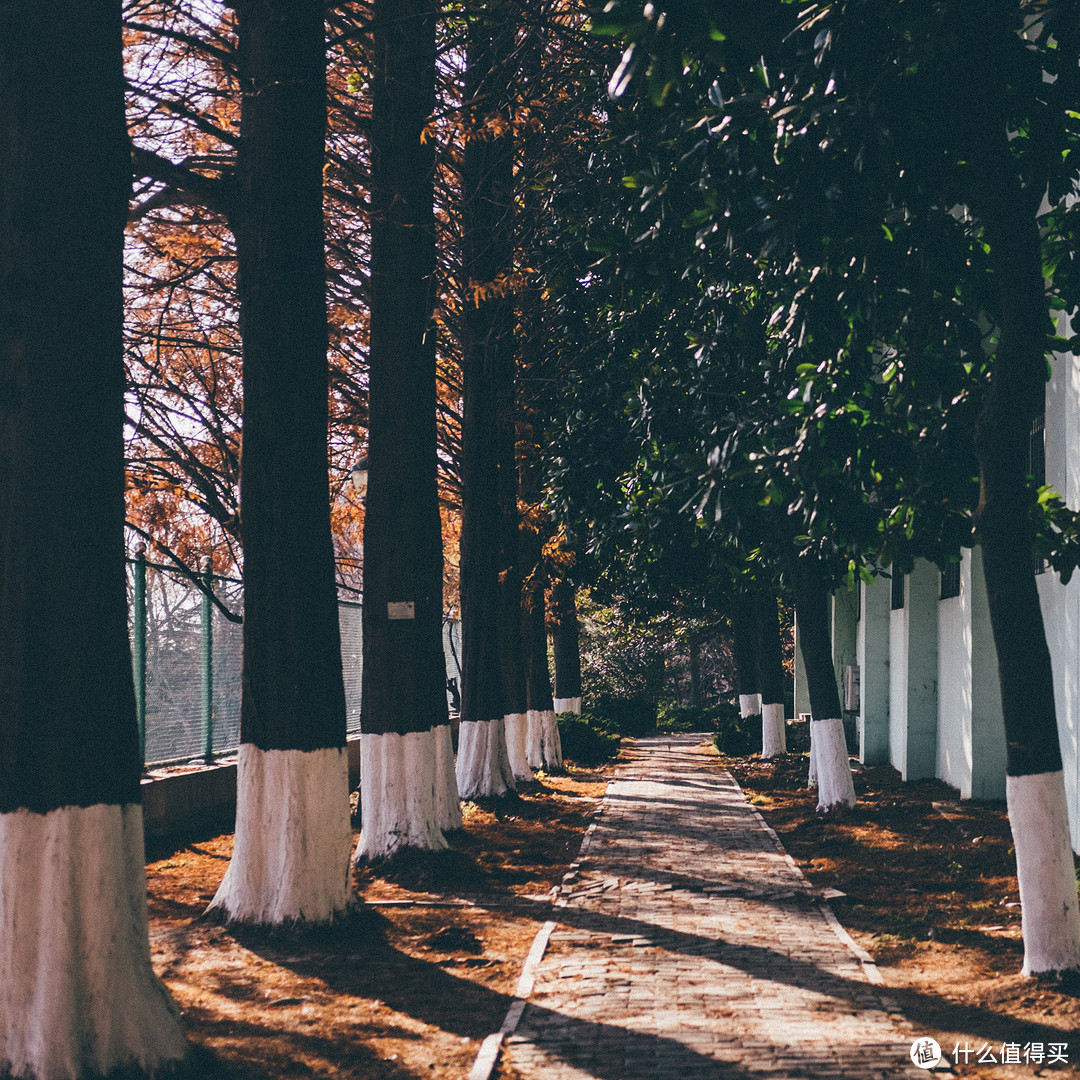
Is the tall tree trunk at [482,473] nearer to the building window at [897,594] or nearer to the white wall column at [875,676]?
the building window at [897,594]

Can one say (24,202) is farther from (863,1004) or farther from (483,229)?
(483,229)

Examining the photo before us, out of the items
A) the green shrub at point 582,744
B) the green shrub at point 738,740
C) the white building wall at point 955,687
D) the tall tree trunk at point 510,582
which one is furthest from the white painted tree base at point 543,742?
the white building wall at point 955,687

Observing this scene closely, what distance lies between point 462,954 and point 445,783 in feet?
14.3

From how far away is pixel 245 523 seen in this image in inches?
323

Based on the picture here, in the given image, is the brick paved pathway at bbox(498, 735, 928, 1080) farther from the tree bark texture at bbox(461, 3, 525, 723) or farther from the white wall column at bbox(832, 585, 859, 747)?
the white wall column at bbox(832, 585, 859, 747)

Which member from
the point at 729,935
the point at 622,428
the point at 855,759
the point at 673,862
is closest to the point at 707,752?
the point at 855,759

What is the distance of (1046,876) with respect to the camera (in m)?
6.32

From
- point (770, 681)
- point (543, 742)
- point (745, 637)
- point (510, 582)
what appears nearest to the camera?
point (510, 582)

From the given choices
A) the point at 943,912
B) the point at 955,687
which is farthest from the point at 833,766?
the point at 943,912

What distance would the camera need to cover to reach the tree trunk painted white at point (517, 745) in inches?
755

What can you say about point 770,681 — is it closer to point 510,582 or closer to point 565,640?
point 565,640

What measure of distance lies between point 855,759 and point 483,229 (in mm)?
14721

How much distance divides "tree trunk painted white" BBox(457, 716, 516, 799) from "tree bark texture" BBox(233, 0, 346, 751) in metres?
7.77

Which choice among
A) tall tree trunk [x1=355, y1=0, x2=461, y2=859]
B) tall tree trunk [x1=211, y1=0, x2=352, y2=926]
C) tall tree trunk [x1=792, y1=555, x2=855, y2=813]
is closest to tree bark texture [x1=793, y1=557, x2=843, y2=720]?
tall tree trunk [x1=792, y1=555, x2=855, y2=813]
